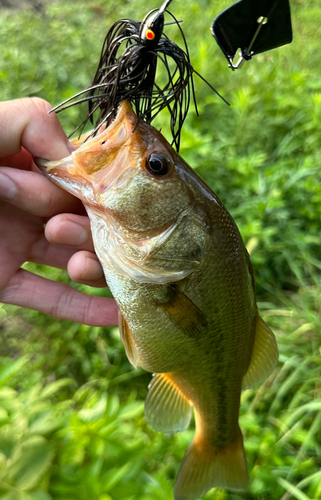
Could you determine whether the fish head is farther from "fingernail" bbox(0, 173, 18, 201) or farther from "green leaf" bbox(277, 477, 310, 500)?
"green leaf" bbox(277, 477, 310, 500)

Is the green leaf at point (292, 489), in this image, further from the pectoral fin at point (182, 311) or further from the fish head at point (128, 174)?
the fish head at point (128, 174)

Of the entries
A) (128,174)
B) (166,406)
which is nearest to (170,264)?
(128,174)

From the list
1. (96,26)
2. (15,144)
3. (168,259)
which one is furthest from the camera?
(96,26)

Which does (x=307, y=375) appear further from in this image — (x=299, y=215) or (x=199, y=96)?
(x=199, y=96)

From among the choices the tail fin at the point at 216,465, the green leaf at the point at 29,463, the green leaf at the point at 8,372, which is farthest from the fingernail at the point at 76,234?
the tail fin at the point at 216,465

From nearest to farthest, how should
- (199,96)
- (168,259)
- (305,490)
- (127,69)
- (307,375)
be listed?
1. (127,69)
2. (168,259)
3. (305,490)
4. (307,375)
5. (199,96)

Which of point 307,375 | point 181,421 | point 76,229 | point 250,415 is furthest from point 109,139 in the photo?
point 307,375
